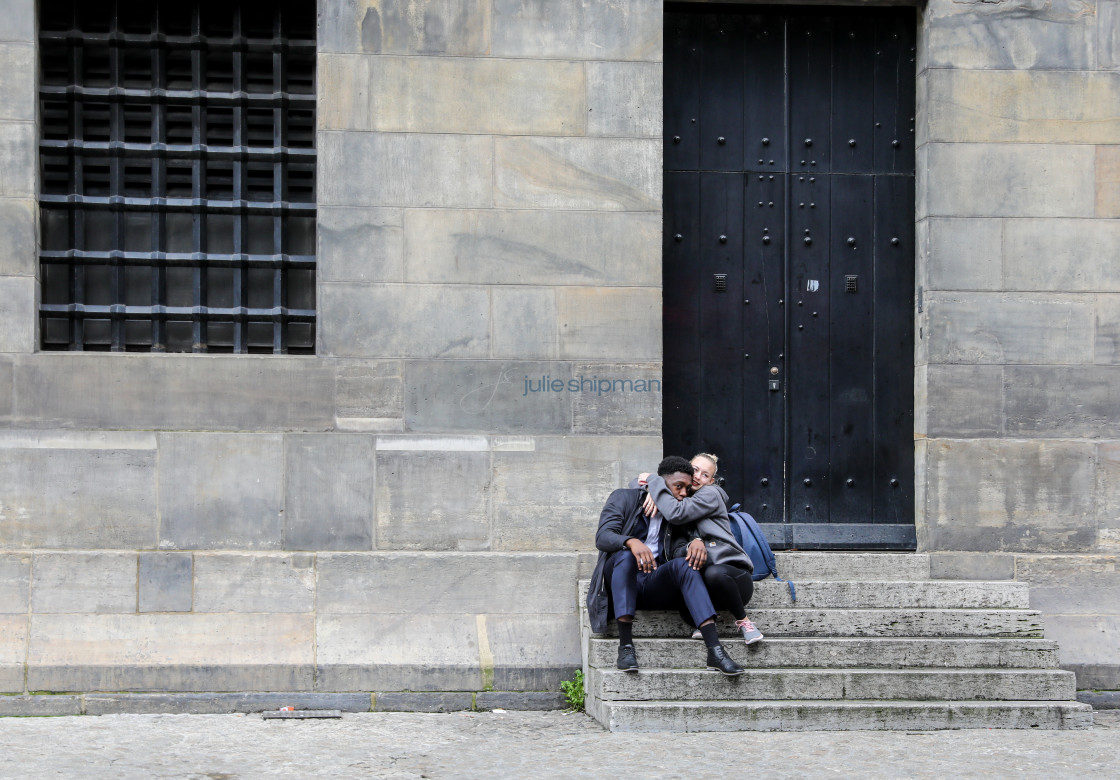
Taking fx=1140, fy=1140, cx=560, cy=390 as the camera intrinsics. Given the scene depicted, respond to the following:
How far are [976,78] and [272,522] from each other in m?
5.86

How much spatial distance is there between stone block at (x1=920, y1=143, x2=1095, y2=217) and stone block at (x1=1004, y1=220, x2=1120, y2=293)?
122mm

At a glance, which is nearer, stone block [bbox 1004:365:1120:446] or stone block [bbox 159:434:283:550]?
stone block [bbox 159:434:283:550]

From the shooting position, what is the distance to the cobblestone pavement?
227 inches

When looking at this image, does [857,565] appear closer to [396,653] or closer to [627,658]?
[627,658]

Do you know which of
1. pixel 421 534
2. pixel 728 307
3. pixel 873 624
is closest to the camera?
pixel 873 624

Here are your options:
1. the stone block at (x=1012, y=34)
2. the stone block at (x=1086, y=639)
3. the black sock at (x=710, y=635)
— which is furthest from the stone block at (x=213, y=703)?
the stone block at (x=1012, y=34)

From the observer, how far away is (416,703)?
7.51 metres

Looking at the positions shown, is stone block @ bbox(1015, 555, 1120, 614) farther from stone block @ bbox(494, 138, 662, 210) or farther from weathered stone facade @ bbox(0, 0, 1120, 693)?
stone block @ bbox(494, 138, 662, 210)

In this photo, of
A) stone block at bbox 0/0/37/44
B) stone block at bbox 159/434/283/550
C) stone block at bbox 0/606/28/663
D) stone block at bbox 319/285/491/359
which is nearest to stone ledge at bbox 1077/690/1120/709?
→ stone block at bbox 319/285/491/359

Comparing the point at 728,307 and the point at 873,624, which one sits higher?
the point at 728,307

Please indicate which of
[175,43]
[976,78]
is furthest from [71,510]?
[976,78]

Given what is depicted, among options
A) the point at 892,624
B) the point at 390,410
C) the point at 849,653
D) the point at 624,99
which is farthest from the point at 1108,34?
the point at 390,410

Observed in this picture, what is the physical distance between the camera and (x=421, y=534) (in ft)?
25.6

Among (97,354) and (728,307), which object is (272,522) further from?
(728,307)
